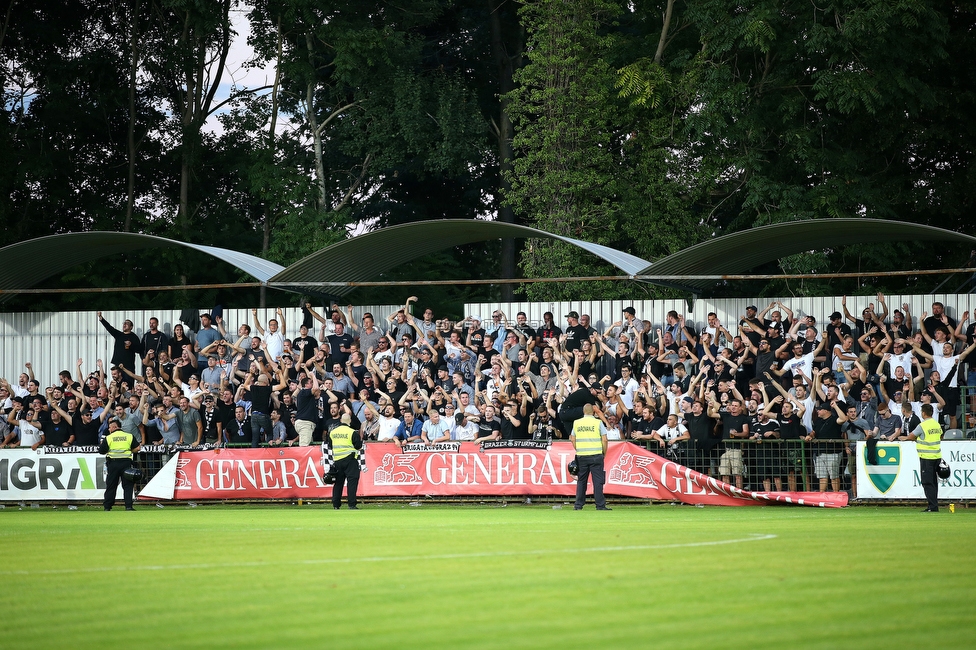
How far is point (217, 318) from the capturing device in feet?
98.4

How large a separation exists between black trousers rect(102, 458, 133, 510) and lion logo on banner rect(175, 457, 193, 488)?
4.56 ft

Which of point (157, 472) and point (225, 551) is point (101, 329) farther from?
point (225, 551)

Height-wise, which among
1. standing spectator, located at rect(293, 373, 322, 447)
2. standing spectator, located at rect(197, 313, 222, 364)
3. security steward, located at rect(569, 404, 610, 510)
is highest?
standing spectator, located at rect(197, 313, 222, 364)

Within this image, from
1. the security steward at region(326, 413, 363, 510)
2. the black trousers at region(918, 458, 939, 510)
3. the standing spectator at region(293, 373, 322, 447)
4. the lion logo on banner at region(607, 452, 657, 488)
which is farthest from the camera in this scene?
the standing spectator at region(293, 373, 322, 447)

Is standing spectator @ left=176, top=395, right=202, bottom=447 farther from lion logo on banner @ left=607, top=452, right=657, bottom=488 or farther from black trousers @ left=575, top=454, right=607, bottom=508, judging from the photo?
black trousers @ left=575, top=454, right=607, bottom=508

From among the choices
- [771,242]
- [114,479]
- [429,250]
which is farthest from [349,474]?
[771,242]

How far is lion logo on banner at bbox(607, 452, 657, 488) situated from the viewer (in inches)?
873

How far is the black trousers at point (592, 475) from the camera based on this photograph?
20031mm

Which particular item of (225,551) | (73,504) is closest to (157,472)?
(73,504)

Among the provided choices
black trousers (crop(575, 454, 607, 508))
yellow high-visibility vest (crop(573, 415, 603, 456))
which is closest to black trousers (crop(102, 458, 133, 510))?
black trousers (crop(575, 454, 607, 508))

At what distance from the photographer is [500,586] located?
Result: 9.88m

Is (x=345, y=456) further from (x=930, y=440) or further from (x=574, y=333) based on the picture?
(x=930, y=440)

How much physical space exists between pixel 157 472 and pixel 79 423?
3.01m

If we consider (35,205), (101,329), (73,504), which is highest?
(35,205)
